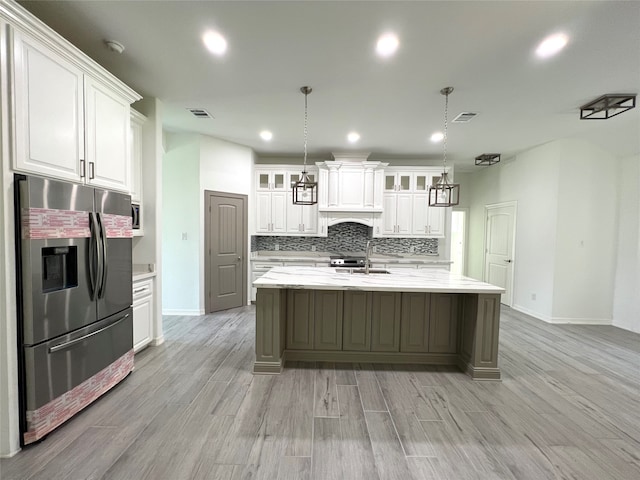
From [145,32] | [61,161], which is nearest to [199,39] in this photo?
[145,32]

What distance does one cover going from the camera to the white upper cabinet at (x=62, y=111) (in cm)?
176

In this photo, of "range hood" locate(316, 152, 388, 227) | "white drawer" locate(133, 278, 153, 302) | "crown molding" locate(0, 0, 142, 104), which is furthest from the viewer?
"range hood" locate(316, 152, 388, 227)

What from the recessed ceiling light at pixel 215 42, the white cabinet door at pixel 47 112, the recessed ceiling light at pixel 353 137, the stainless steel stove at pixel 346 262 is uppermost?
the recessed ceiling light at pixel 353 137

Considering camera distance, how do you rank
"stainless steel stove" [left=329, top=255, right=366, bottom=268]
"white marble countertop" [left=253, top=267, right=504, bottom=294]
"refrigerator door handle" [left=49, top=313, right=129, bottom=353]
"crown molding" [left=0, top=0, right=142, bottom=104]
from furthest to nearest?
"stainless steel stove" [left=329, top=255, right=366, bottom=268], "white marble countertop" [left=253, top=267, right=504, bottom=294], "refrigerator door handle" [left=49, top=313, right=129, bottom=353], "crown molding" [left=0, top=0, right=142, bottom=104]

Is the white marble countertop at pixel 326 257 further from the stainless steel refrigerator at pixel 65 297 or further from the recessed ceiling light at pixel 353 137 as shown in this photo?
the stainless steel refrigerator at pixel 65 297

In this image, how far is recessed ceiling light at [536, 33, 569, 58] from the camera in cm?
217

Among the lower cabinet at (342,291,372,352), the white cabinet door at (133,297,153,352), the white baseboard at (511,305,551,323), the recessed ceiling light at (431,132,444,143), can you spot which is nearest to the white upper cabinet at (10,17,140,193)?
the white cabinet door at (133,297,153,352)

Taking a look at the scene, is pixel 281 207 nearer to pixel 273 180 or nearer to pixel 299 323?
pixel 273 180

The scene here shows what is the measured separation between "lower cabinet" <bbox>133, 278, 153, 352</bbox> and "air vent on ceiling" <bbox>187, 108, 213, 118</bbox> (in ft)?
7.18

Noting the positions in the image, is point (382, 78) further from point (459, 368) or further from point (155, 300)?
point (155, 300)

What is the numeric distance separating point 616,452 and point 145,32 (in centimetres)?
449

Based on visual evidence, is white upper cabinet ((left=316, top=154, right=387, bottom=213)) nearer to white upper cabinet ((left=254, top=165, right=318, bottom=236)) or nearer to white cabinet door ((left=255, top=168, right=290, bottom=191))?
white upper cabinet ((left=254, top=165, right=318, bottom=236))

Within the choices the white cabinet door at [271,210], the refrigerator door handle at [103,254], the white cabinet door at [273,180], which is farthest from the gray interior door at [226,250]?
the refrigerator door handle at [103,254]

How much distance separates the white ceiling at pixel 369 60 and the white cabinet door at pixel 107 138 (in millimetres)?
434
